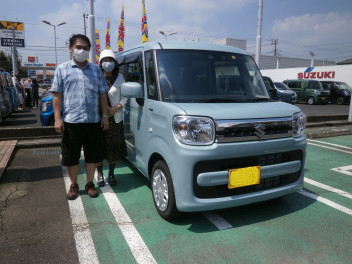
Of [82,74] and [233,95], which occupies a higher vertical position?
[82,74]

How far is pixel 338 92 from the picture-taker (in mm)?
19922

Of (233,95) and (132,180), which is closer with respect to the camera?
(233,95)

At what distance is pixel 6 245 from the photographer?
8.00ft

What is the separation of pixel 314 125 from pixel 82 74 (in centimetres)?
823

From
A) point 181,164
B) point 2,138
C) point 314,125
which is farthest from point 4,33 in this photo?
point 181,164

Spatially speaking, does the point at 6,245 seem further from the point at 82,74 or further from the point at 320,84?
the point at 320,84

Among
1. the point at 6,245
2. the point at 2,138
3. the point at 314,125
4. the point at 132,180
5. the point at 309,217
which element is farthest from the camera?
the point at 314,125

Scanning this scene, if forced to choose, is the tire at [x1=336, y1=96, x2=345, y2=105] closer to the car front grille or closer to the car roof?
the car roof

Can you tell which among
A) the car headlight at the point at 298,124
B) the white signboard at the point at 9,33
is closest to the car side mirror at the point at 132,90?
the car headlight at the point at 298,124

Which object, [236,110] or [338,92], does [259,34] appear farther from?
[338,92]

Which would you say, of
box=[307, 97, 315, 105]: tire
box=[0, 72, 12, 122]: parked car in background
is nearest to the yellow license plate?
box=[0, 72, 12, 122]: parked car in background

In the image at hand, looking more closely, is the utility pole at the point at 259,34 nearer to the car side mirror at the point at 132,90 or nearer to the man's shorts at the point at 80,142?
the car side mirror at the point at 132,90

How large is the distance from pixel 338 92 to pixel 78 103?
70.7 feet

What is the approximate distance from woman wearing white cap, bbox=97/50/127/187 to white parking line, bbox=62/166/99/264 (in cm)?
70
